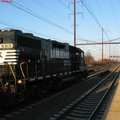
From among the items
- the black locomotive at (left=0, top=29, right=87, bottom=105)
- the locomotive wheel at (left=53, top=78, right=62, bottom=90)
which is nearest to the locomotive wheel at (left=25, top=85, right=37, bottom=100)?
the black locomotive at (left=0, top=29, right=87, bottom=105)

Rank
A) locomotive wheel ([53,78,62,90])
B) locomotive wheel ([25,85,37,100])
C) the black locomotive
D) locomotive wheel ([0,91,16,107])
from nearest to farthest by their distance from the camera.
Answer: locomotive wheel ([0,91,16,107])
the black locomotive
locomotive wheel ([25,85,37,100])
locomotive wheel ([53,78,62,90])

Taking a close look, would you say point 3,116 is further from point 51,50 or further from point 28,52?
point 51,50

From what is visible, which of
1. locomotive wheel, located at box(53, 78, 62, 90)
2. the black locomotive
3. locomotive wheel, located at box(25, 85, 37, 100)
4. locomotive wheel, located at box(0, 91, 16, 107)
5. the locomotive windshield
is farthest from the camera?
locomotive wheel, located at box(53, 78, 62, 90)

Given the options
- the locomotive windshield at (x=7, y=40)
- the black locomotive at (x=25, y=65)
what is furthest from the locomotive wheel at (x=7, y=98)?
the locomotive windshield at (x=7, y=40)

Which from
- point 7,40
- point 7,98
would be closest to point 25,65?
point 7,40

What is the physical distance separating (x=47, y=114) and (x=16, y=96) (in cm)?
165

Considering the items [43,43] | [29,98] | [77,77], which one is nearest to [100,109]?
[29,98]

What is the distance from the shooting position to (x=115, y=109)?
276 inches

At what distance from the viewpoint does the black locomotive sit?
7.62m

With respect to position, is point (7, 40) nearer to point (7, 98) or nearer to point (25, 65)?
point (25, 65)

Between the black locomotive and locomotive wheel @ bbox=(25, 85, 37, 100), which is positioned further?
locomotive wheel @ bbox=(25, 85, 37, 100)

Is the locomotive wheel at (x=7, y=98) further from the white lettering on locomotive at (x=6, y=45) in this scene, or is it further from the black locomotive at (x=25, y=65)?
the white lettering on locomotive at (x=6, y=45)

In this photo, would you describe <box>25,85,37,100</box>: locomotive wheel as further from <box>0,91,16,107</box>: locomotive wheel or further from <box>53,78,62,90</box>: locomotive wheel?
<box>53,78,62,90</box>: locomotive wheel

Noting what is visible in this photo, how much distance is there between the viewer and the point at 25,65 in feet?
29.4
